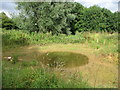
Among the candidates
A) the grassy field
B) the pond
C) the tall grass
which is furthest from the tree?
the pond

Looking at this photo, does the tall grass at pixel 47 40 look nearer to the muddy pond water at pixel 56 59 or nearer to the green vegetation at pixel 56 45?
the green vegetation at pixel 56 45

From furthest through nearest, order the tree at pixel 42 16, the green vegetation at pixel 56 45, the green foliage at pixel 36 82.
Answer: the tree at pixel 42 16 < the green vegetation at pixel 56 45 < the green foliage at pixel 36 82

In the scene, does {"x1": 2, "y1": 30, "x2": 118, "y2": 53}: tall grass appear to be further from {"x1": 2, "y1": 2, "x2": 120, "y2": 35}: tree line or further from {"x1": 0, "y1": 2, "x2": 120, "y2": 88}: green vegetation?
{"x1": 2, "y1": 2, "x2": 120, "y2": 35}: tree line

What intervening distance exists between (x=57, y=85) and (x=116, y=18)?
10.3 m

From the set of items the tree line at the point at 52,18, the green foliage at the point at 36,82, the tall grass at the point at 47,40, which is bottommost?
the green foliage at the point at 36,82

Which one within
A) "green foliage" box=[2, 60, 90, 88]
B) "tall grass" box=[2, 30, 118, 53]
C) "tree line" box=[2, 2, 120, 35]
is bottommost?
"green foliage" box=[2, 60, 90, 88]

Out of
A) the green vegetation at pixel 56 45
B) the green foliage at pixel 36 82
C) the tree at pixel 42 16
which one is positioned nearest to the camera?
the green foliage at pixel 36 82

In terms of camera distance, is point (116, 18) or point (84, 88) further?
point (116, 18)

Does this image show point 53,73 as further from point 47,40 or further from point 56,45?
point 47,40

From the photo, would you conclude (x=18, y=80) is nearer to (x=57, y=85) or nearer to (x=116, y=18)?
(x=57, y=85)

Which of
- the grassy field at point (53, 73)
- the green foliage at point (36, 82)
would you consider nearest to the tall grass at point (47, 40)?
the grassy field at point (53, 73)

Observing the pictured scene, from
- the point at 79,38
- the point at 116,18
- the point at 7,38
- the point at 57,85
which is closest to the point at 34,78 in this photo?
the point at 57,85

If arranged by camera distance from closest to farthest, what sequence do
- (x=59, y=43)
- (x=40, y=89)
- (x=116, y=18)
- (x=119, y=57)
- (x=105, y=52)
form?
(x=40, y=89) < (x=119, y=57) < (x=105, y=52) < (x=59, y=43) < (x=116, y=18)

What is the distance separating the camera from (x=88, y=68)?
3.52m
